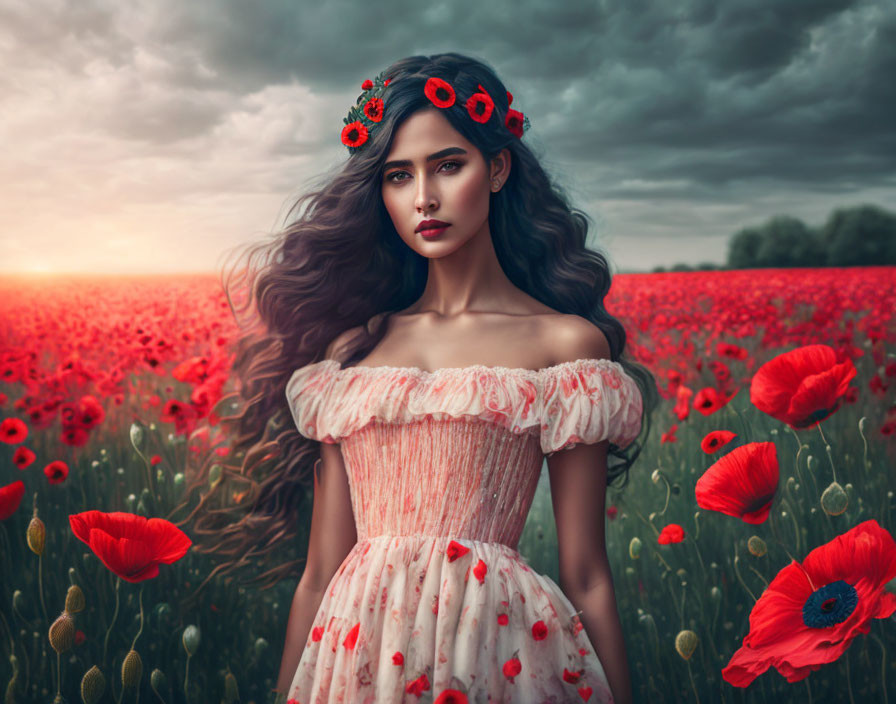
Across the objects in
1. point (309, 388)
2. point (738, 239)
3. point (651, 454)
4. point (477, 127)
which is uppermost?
point (477, 127)

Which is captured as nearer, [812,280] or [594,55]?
[594,55]

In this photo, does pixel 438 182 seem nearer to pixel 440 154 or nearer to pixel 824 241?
pixel 440 154

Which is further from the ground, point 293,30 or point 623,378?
point 293,30

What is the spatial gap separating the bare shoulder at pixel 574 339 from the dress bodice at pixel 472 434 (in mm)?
17

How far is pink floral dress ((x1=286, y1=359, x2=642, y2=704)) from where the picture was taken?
3.89 feet

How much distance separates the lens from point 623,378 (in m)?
1.32

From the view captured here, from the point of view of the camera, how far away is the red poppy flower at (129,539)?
1.17 metres

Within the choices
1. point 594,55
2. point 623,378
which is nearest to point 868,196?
point 594,55

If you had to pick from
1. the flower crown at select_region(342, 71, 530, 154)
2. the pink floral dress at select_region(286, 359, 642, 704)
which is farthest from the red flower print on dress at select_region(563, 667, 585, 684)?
the flower crown at select_region(342, 71, 530, 154)

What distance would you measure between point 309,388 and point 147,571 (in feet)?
1.28

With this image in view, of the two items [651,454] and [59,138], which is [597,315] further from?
[59,138]

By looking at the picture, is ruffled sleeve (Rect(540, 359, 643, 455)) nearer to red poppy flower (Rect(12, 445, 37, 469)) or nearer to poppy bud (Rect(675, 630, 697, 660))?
poppy bud (Rect(675, 630, 697, 660))

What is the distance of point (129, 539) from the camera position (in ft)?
3.89

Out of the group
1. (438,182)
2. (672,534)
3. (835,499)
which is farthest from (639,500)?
(438,182)
